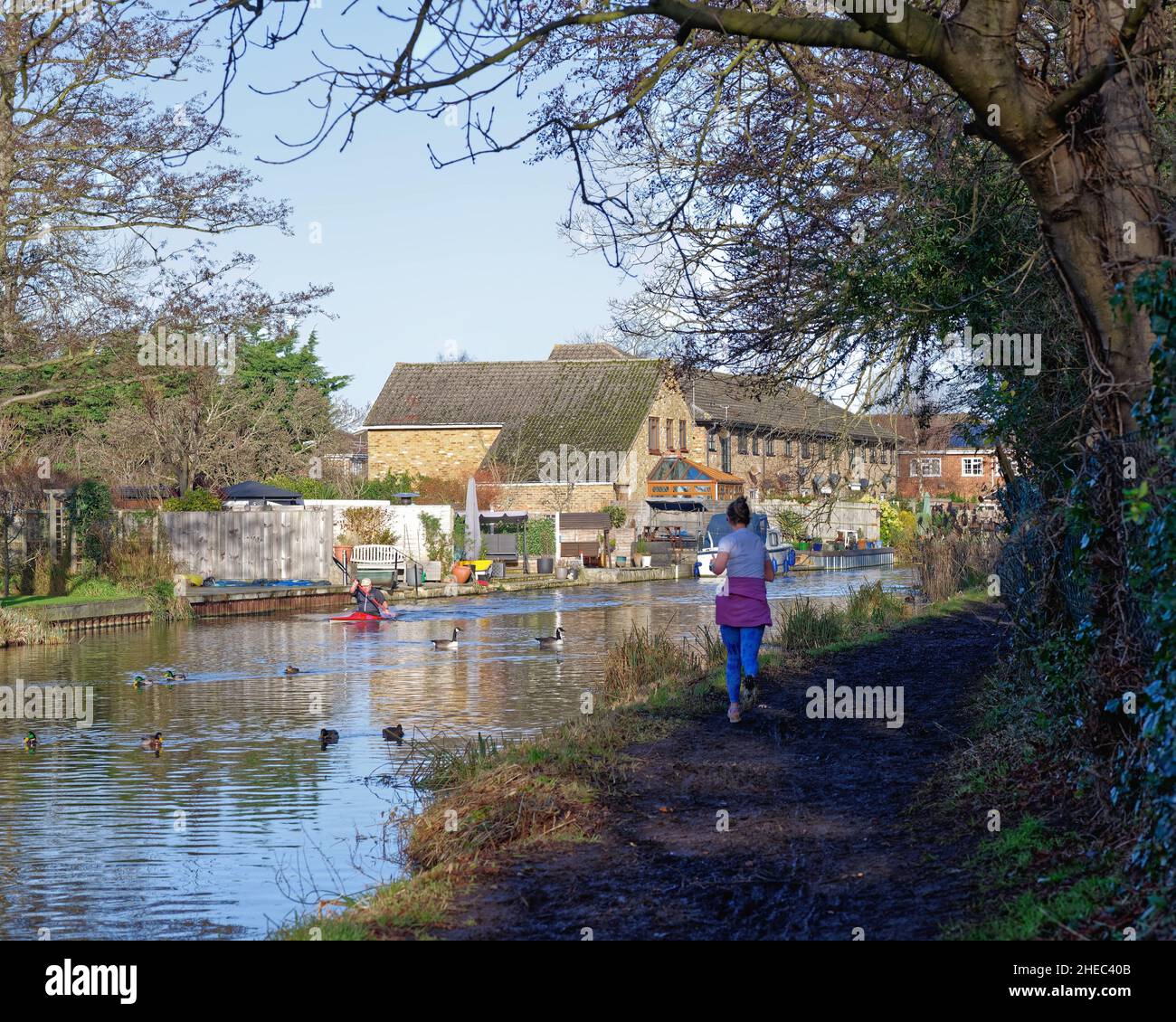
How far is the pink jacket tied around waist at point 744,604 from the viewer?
1131cm

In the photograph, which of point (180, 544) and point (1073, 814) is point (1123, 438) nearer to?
point (1073, 814)

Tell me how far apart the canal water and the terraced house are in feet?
87.3

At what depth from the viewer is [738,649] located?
37.7 ft

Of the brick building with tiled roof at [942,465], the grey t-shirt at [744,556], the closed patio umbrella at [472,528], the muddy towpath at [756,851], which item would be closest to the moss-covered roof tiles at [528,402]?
the brick building with tiled roof at [942,465]

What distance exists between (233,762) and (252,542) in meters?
23.1

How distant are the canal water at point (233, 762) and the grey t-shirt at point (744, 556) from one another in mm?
3269

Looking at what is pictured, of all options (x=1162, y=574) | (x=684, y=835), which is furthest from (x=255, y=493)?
(x=1162, y=574)

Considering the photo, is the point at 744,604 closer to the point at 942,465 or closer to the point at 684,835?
the point at 684,835

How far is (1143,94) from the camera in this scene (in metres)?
7.23

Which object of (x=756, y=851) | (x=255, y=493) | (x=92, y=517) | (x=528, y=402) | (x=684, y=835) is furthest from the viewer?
(x=528, y=402)

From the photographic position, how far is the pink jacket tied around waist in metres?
→ 11.3

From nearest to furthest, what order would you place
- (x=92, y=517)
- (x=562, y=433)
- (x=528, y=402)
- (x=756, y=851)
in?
(x=756, y=851)
(x=92, y=517)
(x=562, y=433)
(x=528, y=402)

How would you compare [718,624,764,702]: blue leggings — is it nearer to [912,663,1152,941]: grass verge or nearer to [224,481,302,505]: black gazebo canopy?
[912,663,1152,941]: grass verge
